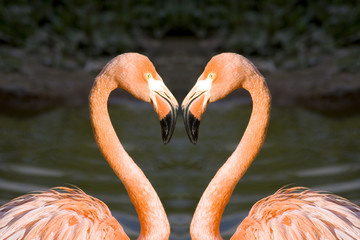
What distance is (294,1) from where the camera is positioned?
918 cm

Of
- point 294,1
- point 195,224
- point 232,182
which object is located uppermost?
point 294,1

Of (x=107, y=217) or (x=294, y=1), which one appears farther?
(x=294, y=1)

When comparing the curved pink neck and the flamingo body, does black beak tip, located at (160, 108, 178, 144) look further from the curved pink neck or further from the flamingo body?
the flamingo body

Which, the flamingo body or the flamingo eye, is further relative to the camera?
the flamingo eye

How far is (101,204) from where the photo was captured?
2604mm

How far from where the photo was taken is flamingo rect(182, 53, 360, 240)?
2.30m

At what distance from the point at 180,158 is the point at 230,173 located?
1485 millimetres

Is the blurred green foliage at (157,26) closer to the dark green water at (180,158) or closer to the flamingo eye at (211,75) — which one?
the dark green water at (180,158)

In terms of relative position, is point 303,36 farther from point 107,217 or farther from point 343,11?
point 107,217

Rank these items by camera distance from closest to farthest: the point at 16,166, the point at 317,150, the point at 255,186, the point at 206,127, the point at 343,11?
the point at 255,186 → the point at 16,166 → the point at 317,150 → the point at 206,127 → the point at 343,11

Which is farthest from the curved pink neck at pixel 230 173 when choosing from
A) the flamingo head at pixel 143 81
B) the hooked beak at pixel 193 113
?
the flamingo head at pixel 143 81

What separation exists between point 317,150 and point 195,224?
330 centimetres

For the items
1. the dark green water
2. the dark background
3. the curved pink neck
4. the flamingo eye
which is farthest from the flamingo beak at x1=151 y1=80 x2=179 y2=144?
Result: the dark background

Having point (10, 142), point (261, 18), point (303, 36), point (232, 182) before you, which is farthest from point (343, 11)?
Result: point (232, 182)
